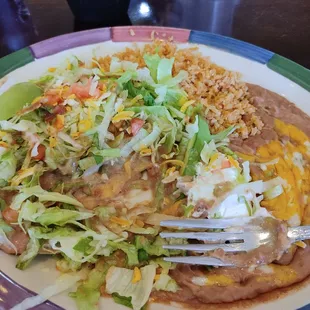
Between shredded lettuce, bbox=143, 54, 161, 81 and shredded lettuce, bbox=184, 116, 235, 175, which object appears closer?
shredded lettuce, bbox=184, 116, 235, 175

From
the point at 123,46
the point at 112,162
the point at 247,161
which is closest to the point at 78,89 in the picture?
the point at 112,162

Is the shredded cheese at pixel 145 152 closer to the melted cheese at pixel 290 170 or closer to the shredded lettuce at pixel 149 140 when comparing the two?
the shredded lettuce at pixel 149 140

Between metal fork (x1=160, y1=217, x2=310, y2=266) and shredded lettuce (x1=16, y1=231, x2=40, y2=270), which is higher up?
metal fork (x1=160, y1=217, x2=310, y2=266)

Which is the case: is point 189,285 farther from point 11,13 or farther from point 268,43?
point 11,13

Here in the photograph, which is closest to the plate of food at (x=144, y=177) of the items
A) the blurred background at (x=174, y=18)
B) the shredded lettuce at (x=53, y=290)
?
the shredded lettuce at (x=53, y=290)

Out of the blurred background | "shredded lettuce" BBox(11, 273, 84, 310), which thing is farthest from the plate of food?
the blurred background

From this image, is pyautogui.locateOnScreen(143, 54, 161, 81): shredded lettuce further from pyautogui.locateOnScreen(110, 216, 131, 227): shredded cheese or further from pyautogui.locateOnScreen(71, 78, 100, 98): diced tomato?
pyautogui.locateOnScreen(110, 216, 131, 227): shredded cheese

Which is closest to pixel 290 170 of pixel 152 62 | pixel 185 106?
pixel 185 106
